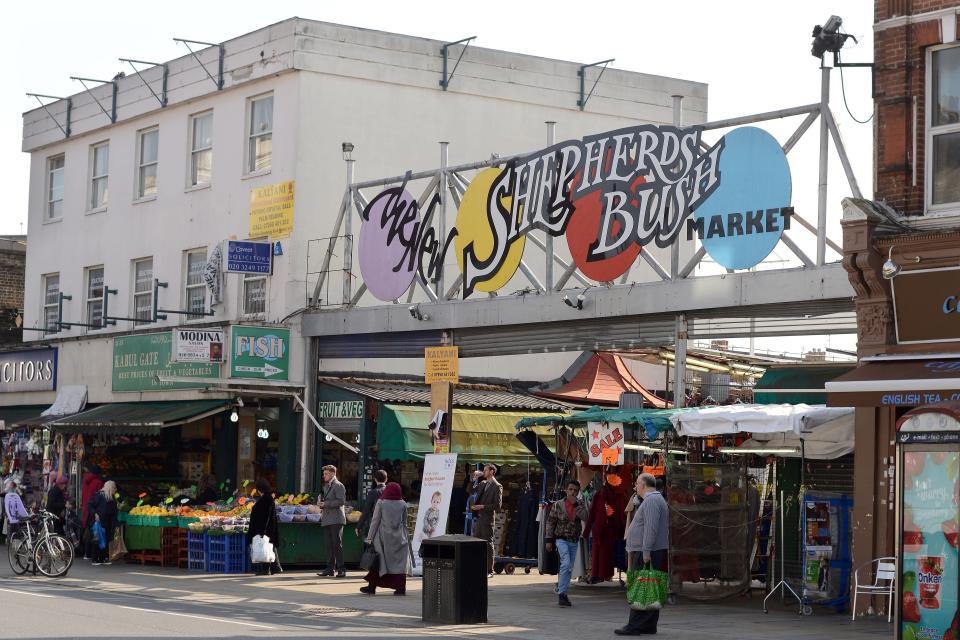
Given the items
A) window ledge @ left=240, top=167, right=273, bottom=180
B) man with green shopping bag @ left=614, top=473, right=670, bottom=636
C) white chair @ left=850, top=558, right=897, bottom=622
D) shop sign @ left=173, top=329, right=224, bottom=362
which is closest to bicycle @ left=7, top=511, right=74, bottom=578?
shop sign @ left=173, top=329, right=224, bottom=362

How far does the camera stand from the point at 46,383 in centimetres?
3544

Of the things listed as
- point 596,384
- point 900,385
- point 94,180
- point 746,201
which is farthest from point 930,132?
point 94,180

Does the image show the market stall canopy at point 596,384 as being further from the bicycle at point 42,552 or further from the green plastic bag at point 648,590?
the green plastic bag at point 648,590

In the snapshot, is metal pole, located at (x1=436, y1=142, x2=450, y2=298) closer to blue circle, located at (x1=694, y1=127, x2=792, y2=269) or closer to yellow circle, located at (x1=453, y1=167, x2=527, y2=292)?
yellow circle, located at (x1=453, y1=167, x2=527, y2=292)

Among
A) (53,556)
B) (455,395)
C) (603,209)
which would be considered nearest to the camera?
(603,209)

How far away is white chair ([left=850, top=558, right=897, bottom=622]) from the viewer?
17.0 m

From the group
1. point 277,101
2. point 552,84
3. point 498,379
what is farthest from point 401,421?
point 552,84

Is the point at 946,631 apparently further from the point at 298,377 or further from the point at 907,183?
the point at 298,377

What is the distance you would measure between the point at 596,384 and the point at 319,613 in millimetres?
12529

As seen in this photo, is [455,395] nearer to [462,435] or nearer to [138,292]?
[462,435]

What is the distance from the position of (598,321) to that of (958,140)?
22.8 ft

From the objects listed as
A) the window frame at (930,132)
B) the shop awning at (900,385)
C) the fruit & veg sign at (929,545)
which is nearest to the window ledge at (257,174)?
the window frame at (930,132)

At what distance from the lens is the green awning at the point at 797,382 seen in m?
21.4

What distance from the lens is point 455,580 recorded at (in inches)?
698
